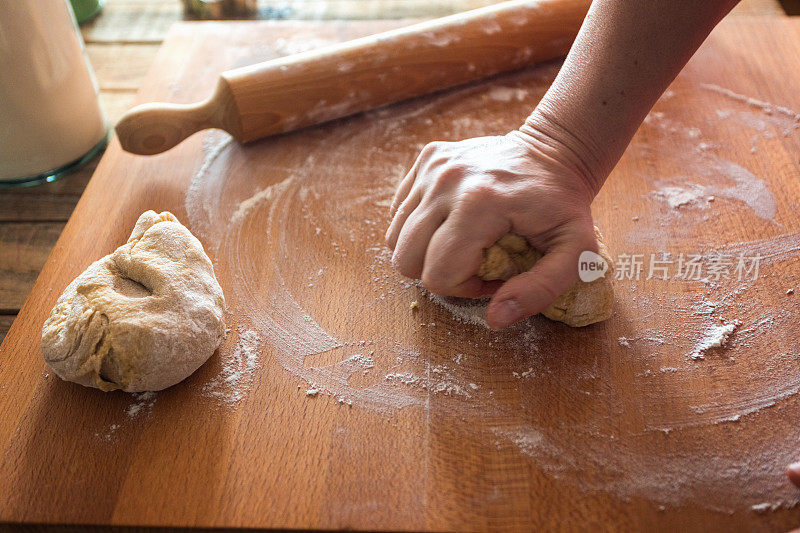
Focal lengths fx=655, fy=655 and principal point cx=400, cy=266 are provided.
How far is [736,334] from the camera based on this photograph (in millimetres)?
1200

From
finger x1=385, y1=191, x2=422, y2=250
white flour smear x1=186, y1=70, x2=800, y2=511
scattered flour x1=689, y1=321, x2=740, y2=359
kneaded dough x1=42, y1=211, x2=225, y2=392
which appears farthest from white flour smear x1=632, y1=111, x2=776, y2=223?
kneaded dough x1=42, y1=211, x2=225, y2=392

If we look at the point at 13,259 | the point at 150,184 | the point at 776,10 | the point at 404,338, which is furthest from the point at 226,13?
the point at 776,10

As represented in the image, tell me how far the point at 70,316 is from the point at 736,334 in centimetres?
118

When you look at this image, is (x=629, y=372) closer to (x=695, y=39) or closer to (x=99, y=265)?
(x=695, y=39)

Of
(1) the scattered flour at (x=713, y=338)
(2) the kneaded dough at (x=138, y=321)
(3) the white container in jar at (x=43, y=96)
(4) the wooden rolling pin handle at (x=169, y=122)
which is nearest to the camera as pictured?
Answer: (2) the kneaded dough at (x=138, y=321)

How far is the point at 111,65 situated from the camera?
2.17 metres

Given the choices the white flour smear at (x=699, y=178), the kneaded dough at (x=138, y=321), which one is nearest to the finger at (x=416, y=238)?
the kneaded dough at (x=138, y=321)

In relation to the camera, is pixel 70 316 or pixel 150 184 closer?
pixel 70 316

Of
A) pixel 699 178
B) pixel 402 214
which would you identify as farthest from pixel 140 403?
pixel 699 178

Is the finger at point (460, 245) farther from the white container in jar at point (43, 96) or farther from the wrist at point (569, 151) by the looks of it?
the white container in jar at point (43, 96)

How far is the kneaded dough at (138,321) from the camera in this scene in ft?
3.52

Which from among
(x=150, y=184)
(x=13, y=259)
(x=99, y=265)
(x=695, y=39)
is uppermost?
(x=695, y=39)

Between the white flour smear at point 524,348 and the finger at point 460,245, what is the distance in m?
0.13

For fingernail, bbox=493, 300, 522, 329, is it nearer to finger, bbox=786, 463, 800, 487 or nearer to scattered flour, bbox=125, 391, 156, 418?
finger, bbox=786, 463, 800, 487
